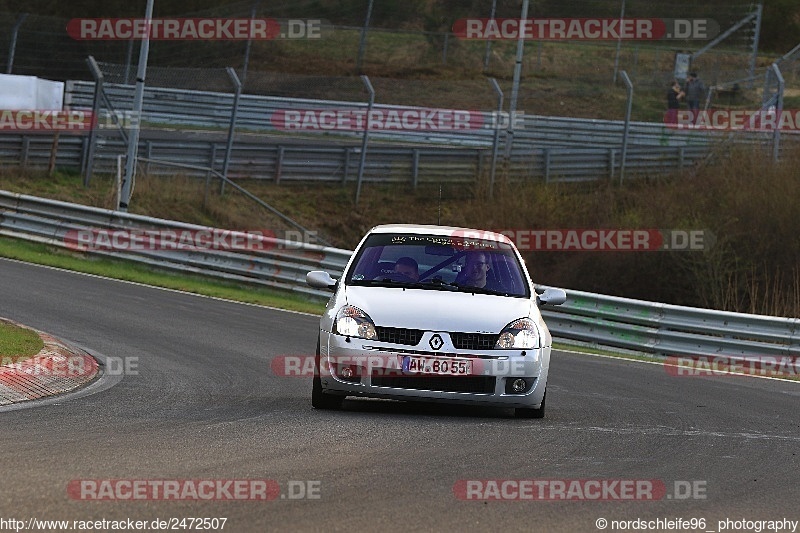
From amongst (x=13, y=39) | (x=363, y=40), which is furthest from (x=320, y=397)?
(x=363, y=40)

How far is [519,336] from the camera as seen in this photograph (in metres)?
10.4

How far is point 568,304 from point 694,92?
57.5 feet

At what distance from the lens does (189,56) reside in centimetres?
3794

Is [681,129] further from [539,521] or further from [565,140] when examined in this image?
[539,521]

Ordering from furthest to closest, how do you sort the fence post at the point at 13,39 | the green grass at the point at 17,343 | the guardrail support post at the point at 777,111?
the fence post at the point at 13,39, the guardrail support post at the point at 777,111, the green grass at the point at 17,343

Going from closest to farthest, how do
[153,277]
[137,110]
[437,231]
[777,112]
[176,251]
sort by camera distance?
1. [437,231]
2. [153,277]
3. [176,251]
4. [137,110]
5. [777,112]

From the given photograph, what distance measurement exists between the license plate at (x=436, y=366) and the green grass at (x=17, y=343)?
3.38m

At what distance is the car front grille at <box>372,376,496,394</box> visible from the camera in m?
10.2

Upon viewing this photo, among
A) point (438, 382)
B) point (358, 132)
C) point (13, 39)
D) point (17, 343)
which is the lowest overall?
point (17, 343)

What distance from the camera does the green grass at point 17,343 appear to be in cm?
1159

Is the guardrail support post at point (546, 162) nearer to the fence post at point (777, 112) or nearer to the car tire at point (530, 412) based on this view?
the fence post at point (777, 112)

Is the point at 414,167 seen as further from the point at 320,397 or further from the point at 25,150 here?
the point at 320,397

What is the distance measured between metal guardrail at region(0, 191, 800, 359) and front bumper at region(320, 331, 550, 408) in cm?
884

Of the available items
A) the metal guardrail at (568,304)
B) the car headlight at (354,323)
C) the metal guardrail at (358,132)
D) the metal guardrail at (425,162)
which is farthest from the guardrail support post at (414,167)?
the car headlight at (354,323)
